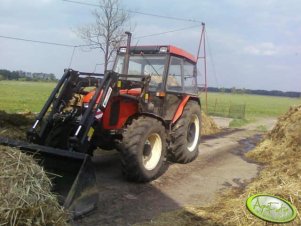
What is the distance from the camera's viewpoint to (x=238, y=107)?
28.9 meters

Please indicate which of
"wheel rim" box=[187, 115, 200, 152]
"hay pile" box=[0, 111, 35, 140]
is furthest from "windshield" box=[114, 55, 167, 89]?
"hay pile" box=[0, 111, 35, 140]

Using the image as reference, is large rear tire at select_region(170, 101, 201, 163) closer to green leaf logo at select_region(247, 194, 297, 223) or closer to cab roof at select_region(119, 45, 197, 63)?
cab roof at select_region(119, 45, 197, 63)

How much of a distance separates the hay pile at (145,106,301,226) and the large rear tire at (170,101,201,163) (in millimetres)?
1658

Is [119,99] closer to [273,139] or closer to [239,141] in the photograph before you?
[273,139]

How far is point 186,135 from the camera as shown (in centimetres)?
879

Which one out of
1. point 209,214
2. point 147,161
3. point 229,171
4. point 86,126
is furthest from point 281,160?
point 86,126

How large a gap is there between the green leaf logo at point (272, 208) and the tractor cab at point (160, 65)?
336cm

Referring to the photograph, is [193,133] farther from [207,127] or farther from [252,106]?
[252,106]

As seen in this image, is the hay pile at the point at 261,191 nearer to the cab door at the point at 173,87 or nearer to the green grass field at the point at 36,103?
the cab door at the point at 173,87

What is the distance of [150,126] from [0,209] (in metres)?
3.68

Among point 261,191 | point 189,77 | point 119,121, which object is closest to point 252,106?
point 189,77

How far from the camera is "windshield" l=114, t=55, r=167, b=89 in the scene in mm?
8336

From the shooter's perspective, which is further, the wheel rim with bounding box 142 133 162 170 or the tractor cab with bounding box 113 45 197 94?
the tractor cab with bounding box 113 45 197 94

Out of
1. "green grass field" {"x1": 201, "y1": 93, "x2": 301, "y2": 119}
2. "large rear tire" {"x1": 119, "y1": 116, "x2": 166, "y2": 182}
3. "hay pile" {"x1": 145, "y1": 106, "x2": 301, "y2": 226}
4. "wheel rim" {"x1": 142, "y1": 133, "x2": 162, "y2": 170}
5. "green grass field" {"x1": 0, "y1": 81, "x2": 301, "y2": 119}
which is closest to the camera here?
"hay pile" {"x1": 145, "y1": 106, "x2": 301, "y2": 226}
